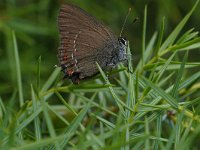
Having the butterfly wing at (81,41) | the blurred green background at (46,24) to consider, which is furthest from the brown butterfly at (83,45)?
the blurred green background at (46,24)

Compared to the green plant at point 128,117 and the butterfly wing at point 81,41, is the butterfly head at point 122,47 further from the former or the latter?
the green plant at point 128,117

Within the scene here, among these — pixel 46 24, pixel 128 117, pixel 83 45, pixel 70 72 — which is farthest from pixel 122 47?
pixel 46 24

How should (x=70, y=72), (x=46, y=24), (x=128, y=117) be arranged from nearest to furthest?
(x=128, y=117) → (x=70, y=72) → (x=46, y=24)

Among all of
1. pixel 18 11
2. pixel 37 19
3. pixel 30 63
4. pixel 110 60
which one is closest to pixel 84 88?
pixel 110 60

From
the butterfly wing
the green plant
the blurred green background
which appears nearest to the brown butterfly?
the butterfly wing

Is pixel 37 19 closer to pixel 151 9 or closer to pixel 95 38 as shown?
pixel 151 9

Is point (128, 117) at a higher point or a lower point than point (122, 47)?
lower

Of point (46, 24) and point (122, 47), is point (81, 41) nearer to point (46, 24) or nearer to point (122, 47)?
point (122, 47)

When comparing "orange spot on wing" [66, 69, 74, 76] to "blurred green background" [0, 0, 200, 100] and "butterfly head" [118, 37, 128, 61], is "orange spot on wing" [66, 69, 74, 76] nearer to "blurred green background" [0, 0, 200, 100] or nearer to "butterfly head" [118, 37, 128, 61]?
"butterfly head" [118, 37, 128, 61]
